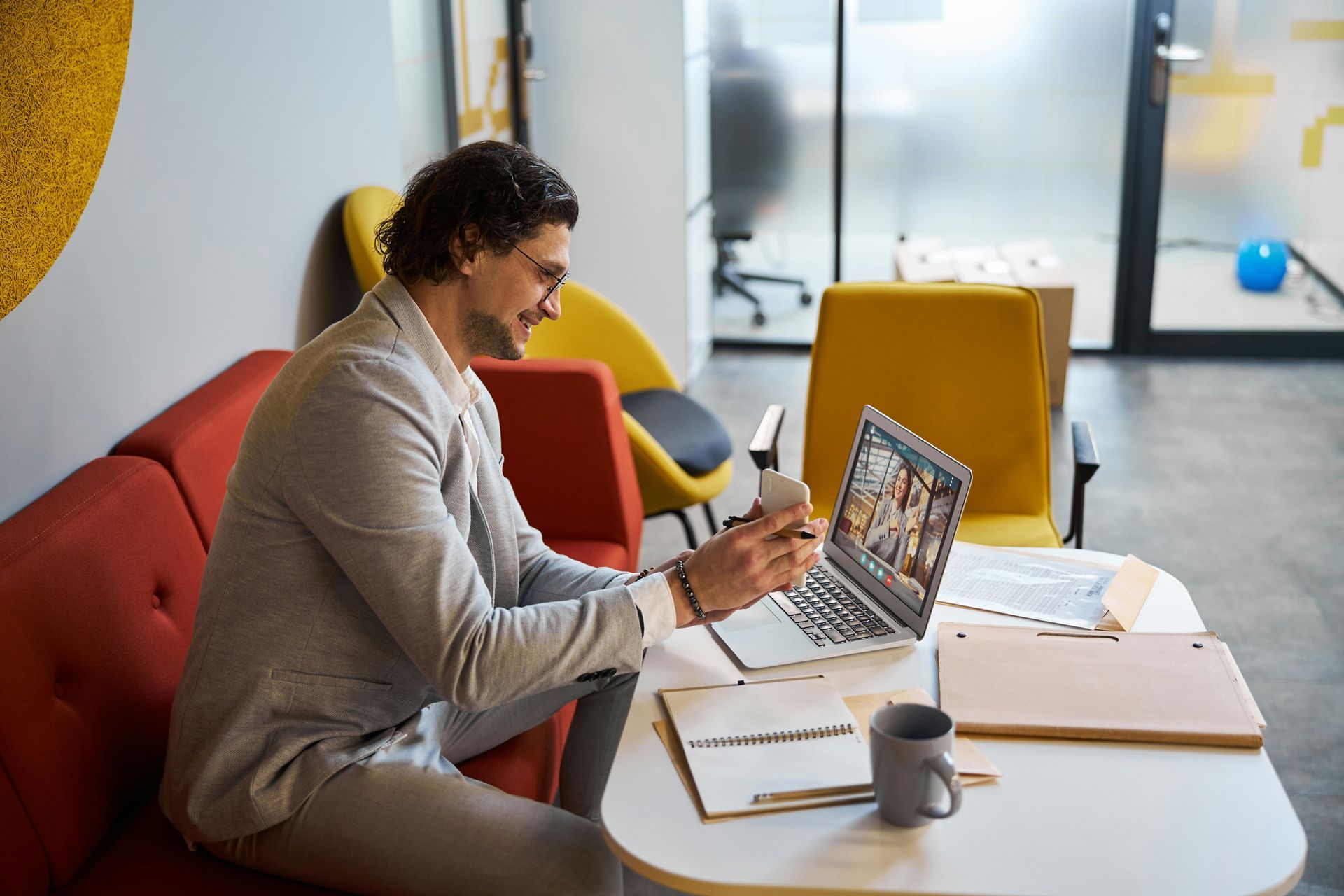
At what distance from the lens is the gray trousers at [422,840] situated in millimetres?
1483

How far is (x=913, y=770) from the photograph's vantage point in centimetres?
121

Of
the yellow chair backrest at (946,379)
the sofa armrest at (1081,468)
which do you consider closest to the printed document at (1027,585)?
the sofa armrest at (1081,468)

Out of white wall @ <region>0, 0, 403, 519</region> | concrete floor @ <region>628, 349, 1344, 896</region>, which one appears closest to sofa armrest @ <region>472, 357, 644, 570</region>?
white wall @ <region>0, 0, 403, 519</region>

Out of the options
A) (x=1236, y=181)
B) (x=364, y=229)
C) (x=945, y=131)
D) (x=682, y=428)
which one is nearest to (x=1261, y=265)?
(x=1236, y=181)

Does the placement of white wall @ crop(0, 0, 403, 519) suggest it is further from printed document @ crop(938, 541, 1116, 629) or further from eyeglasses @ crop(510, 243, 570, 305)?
printed document @ crop(938, 541, 1116, 629)

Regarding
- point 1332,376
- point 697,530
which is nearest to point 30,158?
point 697,530

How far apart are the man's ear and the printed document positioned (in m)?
0.81

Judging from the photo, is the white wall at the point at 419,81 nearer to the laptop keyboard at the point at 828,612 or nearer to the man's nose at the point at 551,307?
the man's nose at the point at 551,307

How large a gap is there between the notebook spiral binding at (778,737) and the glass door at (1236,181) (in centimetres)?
442

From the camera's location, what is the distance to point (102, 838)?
168 centimetres

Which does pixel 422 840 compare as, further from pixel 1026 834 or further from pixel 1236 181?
pixel 1236 181

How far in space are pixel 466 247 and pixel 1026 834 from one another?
0.98 m

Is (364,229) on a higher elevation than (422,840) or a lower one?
higher

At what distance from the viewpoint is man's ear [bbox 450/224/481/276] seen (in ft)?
5.25
